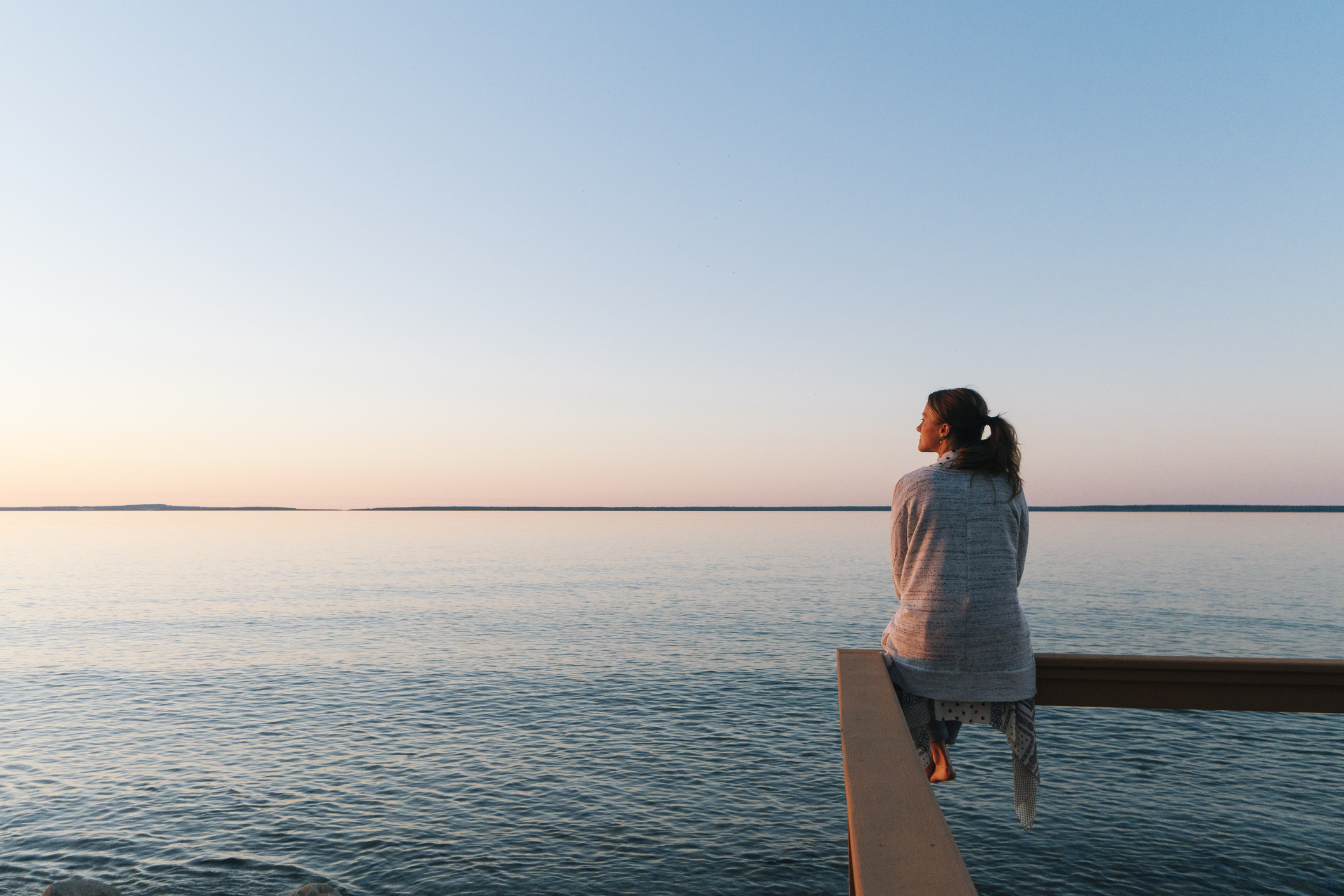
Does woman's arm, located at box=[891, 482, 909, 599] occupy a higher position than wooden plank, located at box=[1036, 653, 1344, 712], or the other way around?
woman's arm, located at box=[891, 482, 909, 599]

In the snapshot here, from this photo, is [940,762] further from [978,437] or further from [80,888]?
[80,888]

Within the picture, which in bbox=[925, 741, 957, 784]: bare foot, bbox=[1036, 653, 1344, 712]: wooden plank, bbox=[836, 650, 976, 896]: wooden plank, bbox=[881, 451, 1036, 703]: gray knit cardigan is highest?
bbox=[881, 451, 1036, 703]: gray knit cardigan

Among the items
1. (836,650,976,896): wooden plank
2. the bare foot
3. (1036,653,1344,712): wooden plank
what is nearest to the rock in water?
the bare foot

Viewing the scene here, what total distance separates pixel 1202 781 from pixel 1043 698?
13899mm

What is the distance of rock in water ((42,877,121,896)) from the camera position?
8898mm

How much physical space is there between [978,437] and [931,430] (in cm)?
20

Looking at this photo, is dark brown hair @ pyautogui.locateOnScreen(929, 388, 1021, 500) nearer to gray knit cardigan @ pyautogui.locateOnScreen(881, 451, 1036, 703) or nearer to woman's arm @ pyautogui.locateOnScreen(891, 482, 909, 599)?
gray knit cardigan @ pyautogui.locateOnScreen(881, 451, 1036, 703)

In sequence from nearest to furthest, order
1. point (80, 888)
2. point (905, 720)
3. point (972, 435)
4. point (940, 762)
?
point (905, 720) < point (972, 435) < point (940, 762) < point (80, 888)

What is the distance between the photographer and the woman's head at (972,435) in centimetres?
351

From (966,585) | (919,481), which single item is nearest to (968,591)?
(966,585)

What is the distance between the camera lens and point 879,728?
2590 millimetres

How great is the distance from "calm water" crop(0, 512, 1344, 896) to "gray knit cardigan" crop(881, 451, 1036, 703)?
322 inches

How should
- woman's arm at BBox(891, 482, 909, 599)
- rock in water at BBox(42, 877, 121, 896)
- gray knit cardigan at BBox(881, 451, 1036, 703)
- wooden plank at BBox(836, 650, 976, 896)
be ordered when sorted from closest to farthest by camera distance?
wooden plank at BBox(836, 650, 976, 896) → gray knit cardigan at BBox(881, 451, 1036, 703) → woman's arm at BBox(891, 482, 909, 599) → rock in water at BBox(42, 877, 121, 896)

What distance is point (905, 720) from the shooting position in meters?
2.82
